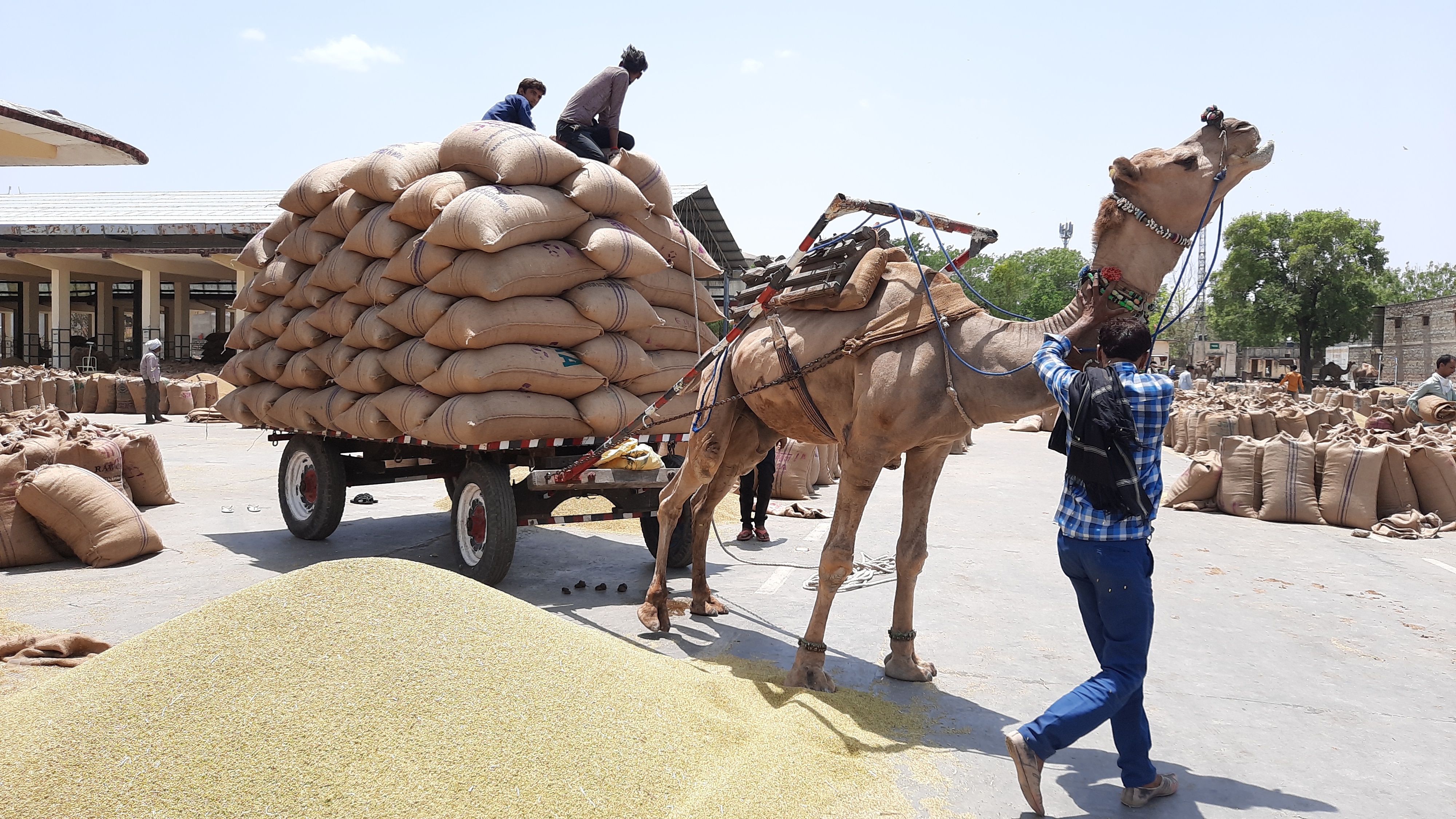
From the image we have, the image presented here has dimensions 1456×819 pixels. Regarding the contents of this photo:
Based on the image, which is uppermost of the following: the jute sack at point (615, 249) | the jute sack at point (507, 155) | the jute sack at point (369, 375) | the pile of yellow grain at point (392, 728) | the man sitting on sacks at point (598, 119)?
the man sitting on sacks at point (598, 119)

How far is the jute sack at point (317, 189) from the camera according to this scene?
7754 mm

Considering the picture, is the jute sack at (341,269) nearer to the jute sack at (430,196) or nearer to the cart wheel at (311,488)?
the jute sack at (430,196)

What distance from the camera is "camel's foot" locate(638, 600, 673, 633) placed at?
582 centimetres

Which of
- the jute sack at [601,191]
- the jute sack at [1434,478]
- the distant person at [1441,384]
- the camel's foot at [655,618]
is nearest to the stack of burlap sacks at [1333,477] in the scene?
the jute sack at [1434,478]

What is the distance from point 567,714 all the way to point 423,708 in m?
0.53

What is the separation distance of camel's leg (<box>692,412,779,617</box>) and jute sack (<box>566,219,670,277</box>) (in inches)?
62.1

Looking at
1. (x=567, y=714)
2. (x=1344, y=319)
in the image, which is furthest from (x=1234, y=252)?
(x=567, y=714)

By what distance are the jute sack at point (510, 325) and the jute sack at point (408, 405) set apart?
0.38 m

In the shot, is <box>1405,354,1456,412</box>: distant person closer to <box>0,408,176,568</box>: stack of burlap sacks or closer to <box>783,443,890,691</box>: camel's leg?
<box>783,443,890,691</box>: camel's leg

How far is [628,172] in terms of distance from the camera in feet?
24.0

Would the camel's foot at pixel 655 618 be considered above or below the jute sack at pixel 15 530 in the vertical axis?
below

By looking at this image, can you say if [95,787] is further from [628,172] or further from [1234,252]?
[1234,252]

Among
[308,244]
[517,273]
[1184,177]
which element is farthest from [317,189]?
[1184,177]

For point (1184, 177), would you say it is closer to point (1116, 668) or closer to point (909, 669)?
point (1116, 668)
